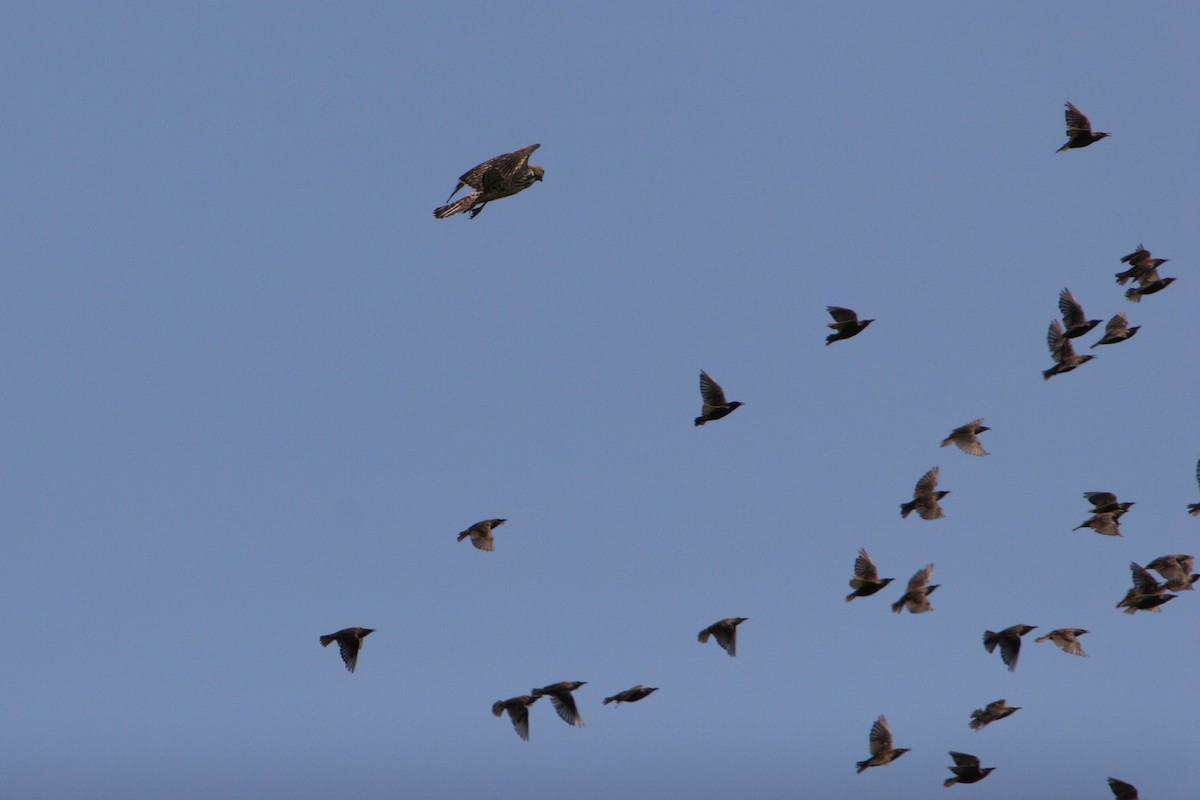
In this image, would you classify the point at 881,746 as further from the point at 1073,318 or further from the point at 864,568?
the point at 1073,318

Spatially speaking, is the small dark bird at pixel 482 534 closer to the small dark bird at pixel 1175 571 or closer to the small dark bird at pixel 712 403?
the small dark bird at pixel 712 403

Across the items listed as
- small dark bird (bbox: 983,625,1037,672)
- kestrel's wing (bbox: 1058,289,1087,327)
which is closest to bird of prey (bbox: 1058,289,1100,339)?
kestrel's wing (bbox: 1058,289,1087,327)

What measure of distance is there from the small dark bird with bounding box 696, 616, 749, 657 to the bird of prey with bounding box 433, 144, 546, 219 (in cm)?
1022

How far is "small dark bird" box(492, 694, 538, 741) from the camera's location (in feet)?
95.7

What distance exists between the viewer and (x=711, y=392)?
32594 millimetres

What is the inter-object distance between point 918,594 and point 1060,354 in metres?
7.27

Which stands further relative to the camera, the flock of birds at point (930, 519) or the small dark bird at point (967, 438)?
the small dark bird at point (967, 438)

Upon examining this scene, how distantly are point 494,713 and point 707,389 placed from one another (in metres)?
8.71

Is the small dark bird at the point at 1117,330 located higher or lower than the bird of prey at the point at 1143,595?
higher

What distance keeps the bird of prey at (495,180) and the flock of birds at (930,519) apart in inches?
0.8

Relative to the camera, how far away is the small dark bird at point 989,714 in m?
29.8

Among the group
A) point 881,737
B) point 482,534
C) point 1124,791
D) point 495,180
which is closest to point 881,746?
point 881,737

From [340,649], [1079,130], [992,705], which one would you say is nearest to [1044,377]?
[1079,130]

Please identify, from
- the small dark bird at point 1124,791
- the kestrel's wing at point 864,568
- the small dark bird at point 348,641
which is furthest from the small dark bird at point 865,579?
the small dark bird at point 348,641
